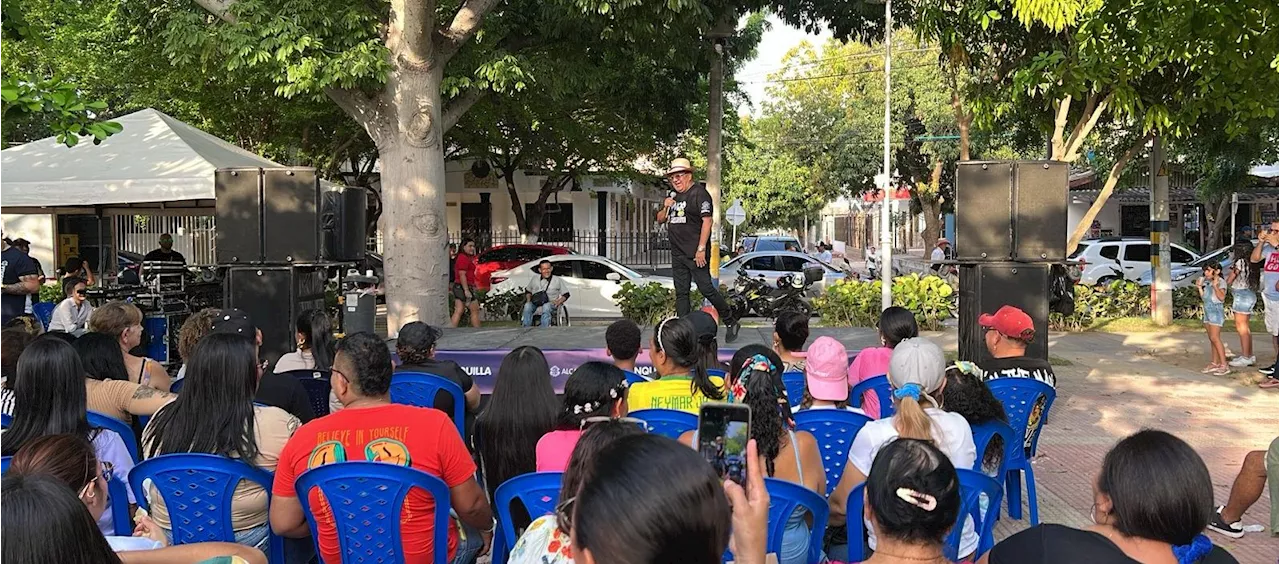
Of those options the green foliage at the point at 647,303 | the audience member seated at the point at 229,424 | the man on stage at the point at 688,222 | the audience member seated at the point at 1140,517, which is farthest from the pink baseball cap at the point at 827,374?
the green foliage at the point at 647,303

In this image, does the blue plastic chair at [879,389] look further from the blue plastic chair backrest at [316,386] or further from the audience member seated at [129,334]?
the audience member seated at [129,334]

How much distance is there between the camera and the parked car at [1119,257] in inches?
909

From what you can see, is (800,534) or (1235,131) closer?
(800,534)

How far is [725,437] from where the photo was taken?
6.81ft

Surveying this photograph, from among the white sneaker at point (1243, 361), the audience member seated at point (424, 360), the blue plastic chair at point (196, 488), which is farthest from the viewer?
the white sneaker at point (1243, 361)

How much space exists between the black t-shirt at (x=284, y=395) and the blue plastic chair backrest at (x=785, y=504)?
90.3 inches

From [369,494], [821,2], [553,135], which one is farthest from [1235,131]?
[553,135]

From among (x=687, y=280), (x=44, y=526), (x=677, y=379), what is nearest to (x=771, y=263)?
(x=687, y=280)

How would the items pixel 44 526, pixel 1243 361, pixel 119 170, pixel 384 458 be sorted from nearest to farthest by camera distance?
pixel 44 526 → pixel 384 458 → pixel 1243 361 → pixel 119 170

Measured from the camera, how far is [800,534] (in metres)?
3.43

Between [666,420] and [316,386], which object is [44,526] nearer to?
[666,420]

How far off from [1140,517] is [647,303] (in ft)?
40.0

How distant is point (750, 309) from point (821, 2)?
4.56 metres

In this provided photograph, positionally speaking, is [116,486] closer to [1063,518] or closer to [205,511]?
[205,511]
